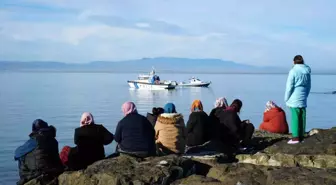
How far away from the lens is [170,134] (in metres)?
9.27

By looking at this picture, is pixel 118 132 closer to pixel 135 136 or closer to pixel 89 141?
pixel 135 136

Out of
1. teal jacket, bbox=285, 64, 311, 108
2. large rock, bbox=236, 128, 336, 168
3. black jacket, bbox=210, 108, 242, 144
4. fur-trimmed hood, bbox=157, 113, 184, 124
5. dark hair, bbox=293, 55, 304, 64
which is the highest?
dark hair, bbox=293, 55, 304, 64

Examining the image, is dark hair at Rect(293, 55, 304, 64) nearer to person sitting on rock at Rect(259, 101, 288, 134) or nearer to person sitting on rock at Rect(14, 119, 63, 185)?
person sitting on rock at Rect(259, 101, 288, 134)

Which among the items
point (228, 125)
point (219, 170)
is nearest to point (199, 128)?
Result: point (228, 125)

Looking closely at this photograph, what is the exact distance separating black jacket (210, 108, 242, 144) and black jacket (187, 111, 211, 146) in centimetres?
39

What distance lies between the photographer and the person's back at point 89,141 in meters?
8.49

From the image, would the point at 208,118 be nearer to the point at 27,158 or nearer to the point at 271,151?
the point at 271,151

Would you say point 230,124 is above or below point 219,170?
above

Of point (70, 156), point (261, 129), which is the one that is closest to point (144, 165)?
point (70, 156)

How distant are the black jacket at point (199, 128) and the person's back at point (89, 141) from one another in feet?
5.84

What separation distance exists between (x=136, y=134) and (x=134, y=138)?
0.08 m

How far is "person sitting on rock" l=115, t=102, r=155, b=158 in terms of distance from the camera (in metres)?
8.34

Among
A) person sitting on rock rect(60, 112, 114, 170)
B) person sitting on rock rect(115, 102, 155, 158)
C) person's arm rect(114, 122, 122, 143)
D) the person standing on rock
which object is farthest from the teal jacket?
person sitting on rock rect(60, 112, 114, 170)

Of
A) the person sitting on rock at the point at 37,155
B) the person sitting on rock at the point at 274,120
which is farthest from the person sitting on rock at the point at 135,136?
the person sitting on rock at the point at 274,120
